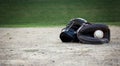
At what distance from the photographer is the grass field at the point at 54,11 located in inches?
645

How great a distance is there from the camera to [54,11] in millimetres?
17828

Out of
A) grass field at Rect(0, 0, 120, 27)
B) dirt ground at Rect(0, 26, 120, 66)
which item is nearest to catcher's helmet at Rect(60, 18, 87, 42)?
dirt ground at Rect(0, 26, 120, 66)

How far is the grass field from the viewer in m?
16.4

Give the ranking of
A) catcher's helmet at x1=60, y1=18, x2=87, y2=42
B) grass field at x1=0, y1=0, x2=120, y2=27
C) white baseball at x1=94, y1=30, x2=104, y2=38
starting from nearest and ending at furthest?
white baseball at x1=94, y1=30, x2=104, y2=38 < catcher's helmet at x1=60, y1=18, x2=87, y2=42 < grass field at x1=0, y1=0, x2=120, y2=27

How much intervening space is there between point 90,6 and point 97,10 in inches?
21.8

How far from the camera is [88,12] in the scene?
17.4 m

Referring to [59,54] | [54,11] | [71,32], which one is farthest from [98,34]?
[54,11]

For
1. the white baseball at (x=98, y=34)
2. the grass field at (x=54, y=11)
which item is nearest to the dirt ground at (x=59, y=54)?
the white baseball at (x=98, y=34)

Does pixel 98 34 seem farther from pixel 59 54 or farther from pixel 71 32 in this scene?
pixel 59 54

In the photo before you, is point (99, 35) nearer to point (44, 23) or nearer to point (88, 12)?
point (44, 23)

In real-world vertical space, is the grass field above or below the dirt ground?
below

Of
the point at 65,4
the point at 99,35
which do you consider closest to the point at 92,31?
the point at 99,35

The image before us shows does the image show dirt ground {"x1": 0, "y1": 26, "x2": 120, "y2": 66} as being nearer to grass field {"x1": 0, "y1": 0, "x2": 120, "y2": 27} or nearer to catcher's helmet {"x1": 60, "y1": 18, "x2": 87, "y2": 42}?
catcher's helmet {"x1": 60, "y1": 18, "x2": 87, "y2": 42}

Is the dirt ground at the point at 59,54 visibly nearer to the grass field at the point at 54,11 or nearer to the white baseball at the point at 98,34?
the white baseball at the point at 98,34
